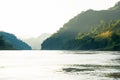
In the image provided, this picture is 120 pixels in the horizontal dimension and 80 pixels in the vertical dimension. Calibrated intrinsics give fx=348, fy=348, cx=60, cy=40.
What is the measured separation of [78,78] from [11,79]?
15702 mm

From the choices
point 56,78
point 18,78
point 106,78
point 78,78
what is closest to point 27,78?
point 18,78

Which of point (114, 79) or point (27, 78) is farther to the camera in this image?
point (27, 78)

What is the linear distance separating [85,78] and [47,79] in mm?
8821

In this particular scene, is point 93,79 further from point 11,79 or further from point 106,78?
point 11,79

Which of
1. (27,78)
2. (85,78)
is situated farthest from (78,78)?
(27,78)

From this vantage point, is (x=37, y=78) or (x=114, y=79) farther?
(x=37, y=78)

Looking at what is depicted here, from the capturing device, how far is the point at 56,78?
8150 centimetres

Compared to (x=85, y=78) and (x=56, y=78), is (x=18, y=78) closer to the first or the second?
(x=56, y=78)

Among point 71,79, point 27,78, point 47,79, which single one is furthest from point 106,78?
point 27,78

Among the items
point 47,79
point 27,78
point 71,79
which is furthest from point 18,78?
point 71,79

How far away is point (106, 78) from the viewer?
Answer: 7925 centimetres

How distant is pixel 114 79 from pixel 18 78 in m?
23.1

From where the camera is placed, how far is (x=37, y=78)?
8394 cm

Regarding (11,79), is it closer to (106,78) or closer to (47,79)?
(47,79)
